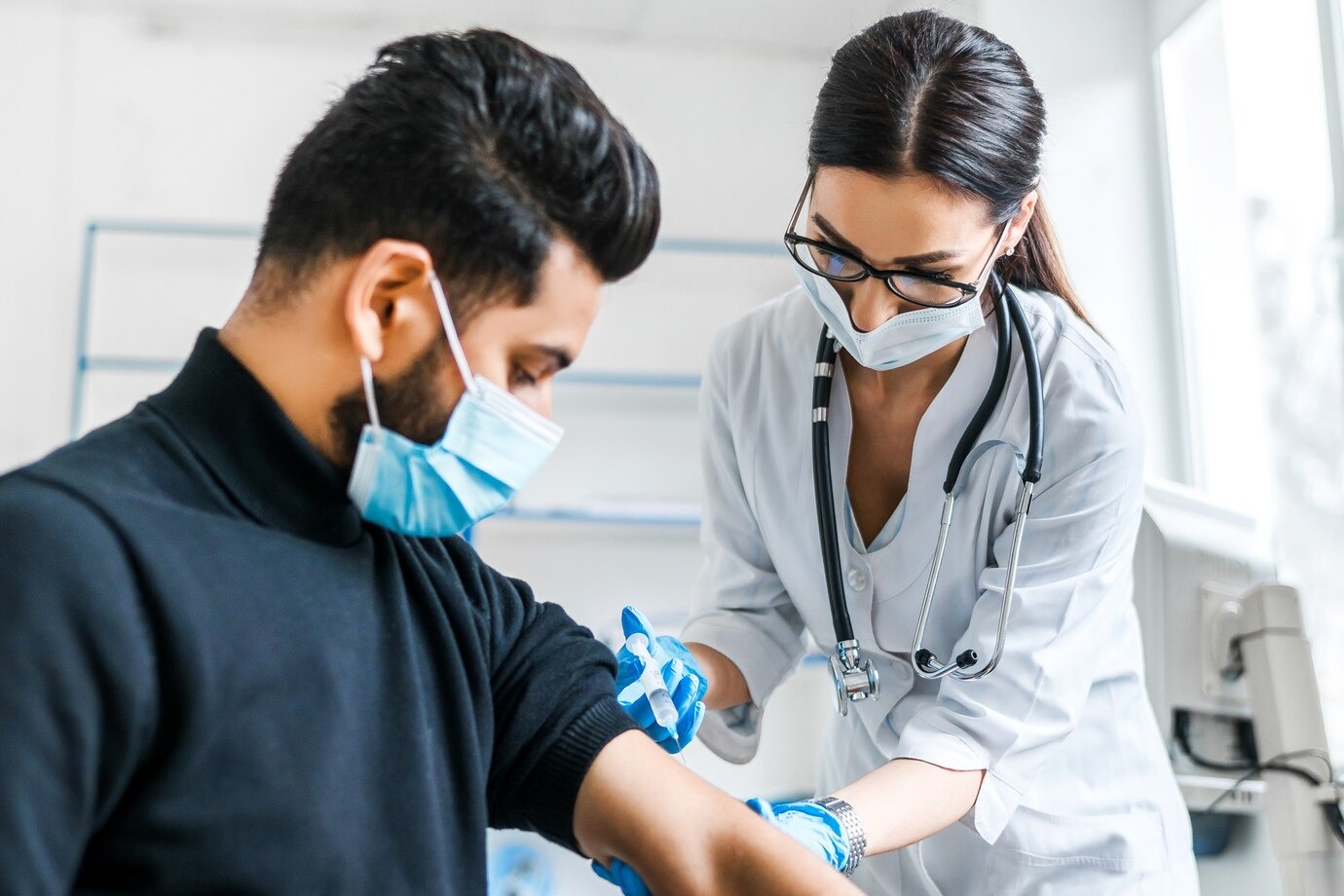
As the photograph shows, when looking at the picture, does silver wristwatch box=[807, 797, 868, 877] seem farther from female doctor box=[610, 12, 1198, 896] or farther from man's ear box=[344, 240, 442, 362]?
man's ear box=[344, 240, 442, 362]

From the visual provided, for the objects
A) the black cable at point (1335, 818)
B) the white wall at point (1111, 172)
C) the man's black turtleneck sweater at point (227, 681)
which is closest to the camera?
the man's black turtleneck sweater at point (227, 681)

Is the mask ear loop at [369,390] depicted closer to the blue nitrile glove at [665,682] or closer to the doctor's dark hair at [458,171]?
the doctor's dark hair at [458,171]

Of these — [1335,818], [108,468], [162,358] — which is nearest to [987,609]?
[1335,818]

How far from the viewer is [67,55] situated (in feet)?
10.9

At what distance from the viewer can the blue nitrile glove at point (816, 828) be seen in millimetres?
1101

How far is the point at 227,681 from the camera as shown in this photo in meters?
0.73

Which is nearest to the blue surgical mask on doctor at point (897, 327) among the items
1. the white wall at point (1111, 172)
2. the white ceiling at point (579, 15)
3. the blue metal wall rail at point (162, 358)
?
the white wall at point (1111, 172)

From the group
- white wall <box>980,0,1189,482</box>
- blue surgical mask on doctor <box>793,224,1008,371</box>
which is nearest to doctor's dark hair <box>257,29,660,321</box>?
blue surgical mask on doctor <box>793,224,1008,371</box>

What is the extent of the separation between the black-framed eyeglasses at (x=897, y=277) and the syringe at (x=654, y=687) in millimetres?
445

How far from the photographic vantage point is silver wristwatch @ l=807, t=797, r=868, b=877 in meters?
1.14

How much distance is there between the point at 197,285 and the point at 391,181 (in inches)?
105

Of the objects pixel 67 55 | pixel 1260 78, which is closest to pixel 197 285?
pixel 67 55

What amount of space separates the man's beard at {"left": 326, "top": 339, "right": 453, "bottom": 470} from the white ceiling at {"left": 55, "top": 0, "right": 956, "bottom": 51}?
8.80ft

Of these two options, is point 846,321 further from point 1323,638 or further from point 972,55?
point 1323,638
